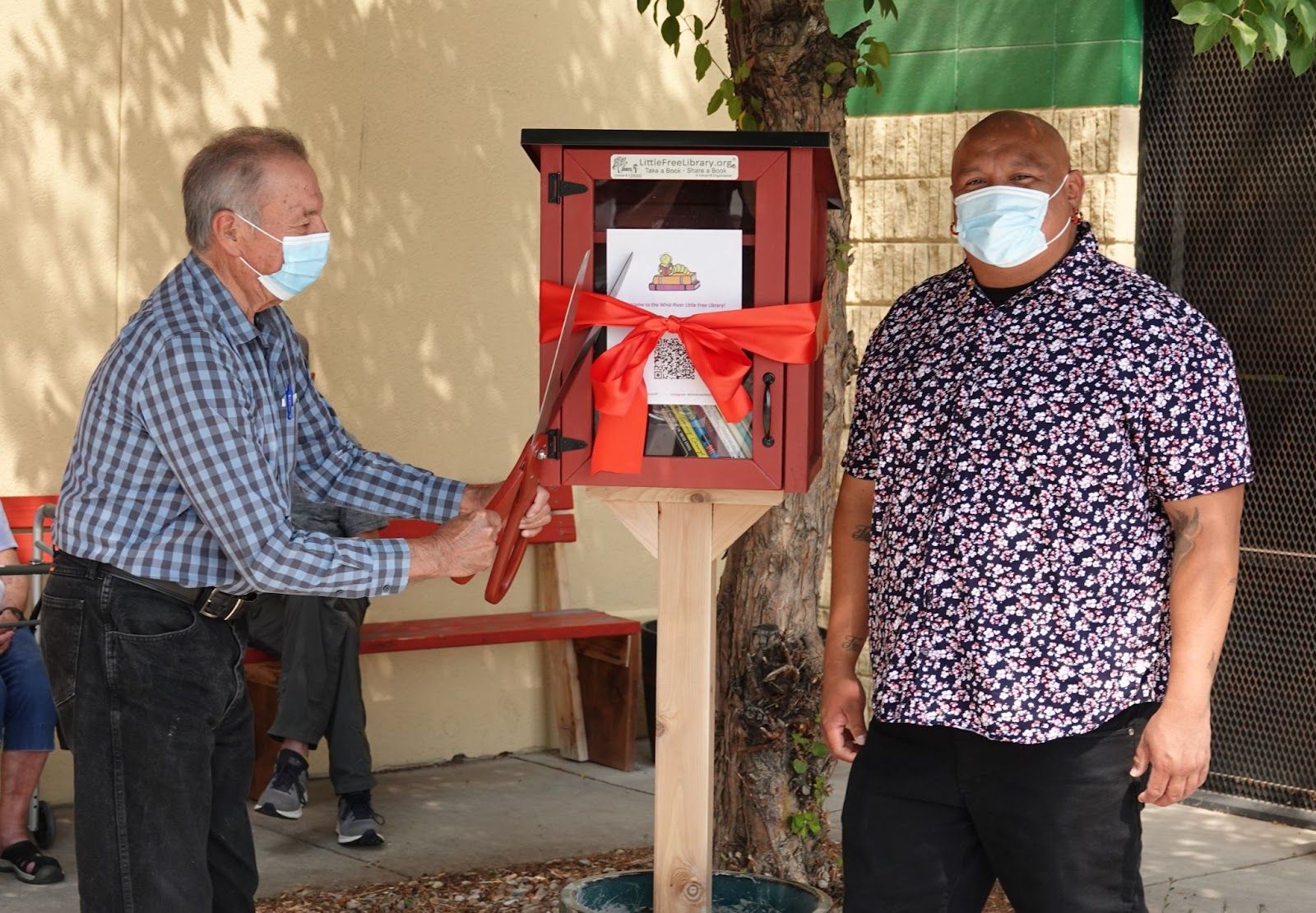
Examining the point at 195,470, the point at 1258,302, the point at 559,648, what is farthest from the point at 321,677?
the point at 1258,302

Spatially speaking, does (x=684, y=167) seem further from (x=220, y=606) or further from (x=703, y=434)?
(x=220, y=606)

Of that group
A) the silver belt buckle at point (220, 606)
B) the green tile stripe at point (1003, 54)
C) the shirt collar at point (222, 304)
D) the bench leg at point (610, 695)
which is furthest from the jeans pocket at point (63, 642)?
the green tile stripe at point (1003, 54)

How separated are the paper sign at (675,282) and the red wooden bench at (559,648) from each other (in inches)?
126

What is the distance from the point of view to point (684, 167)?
3.14 meters

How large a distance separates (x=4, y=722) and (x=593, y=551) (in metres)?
2.80

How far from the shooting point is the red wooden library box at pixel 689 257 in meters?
3.16

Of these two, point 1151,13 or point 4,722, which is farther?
point 1151,13

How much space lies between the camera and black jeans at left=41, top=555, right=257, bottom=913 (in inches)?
125

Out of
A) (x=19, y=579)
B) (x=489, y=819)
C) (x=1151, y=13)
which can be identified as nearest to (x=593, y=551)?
(x=489, y=819)

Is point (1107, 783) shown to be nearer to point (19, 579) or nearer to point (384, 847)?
point (384, 847)

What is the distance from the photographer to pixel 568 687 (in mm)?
7004

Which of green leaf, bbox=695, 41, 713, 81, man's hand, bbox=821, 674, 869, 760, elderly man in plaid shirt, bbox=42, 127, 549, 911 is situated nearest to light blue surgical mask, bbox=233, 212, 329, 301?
elderly man in plaid shirt, bbox=42, 127, 549, 911

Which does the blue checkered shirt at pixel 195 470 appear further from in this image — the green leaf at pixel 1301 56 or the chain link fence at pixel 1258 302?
the chain link fence at pixel 1258 302

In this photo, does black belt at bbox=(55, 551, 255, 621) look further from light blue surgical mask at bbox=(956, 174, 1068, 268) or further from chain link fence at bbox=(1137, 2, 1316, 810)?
chain link fence at bbox=(1137, 2, 1316, 810)
